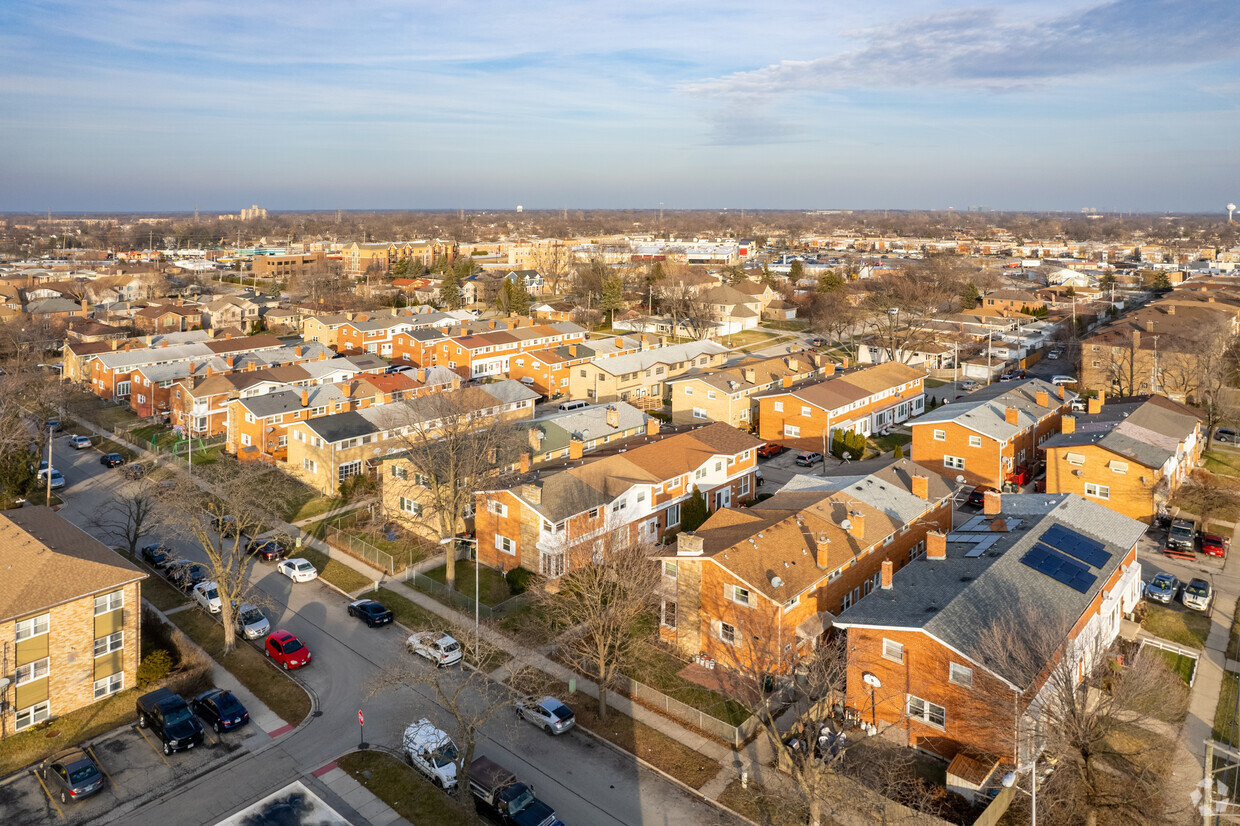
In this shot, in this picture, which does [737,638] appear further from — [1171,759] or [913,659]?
[1171,759]

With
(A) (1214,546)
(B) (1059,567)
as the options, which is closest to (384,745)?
(B) (1059,567)

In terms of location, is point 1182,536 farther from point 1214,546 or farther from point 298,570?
point 298,570

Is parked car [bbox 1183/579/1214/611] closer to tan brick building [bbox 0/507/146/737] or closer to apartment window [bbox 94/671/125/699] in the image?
tan brick building [bbox 0/507/146/737]

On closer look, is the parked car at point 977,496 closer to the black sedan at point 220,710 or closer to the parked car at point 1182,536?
the parked car at point 1182,536

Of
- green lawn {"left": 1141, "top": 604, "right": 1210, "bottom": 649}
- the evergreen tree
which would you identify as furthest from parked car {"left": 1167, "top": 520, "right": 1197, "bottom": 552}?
the evergreen tree

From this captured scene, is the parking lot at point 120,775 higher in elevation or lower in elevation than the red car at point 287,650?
lower

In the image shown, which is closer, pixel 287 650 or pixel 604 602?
pixel 287 650

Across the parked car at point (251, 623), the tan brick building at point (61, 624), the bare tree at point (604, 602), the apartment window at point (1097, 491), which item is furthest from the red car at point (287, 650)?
the apartment window at point (1097, 491)
